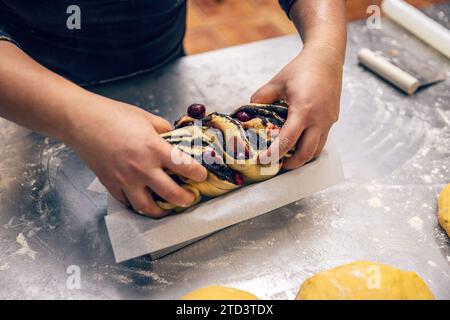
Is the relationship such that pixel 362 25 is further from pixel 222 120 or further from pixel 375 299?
pixel 375 299

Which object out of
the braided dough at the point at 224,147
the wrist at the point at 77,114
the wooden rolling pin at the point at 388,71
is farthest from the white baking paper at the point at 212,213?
the wooden rolling pin at the point at 388,71

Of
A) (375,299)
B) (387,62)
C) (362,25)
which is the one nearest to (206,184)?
(375,299)

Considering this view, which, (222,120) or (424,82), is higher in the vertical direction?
(222,120)

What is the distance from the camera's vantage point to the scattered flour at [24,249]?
92cm

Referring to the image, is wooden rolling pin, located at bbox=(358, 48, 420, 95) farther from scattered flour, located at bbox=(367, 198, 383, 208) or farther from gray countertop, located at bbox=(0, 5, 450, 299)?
scattered flour, located at bbox=(367, 198, 383, 208)

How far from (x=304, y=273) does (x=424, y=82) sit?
2.43 feet

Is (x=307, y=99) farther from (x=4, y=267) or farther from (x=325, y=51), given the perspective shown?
(x=4, y=267)

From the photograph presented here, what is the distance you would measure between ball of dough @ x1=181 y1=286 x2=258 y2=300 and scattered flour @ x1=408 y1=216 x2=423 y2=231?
405 millimetres

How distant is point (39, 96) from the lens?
808 millimetres

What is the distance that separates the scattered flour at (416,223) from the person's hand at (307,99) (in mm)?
258

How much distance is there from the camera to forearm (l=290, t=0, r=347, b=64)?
39.9 inches

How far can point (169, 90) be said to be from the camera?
1.29m

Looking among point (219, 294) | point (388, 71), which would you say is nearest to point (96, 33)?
point (219, 294)

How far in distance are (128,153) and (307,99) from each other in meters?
0.39
